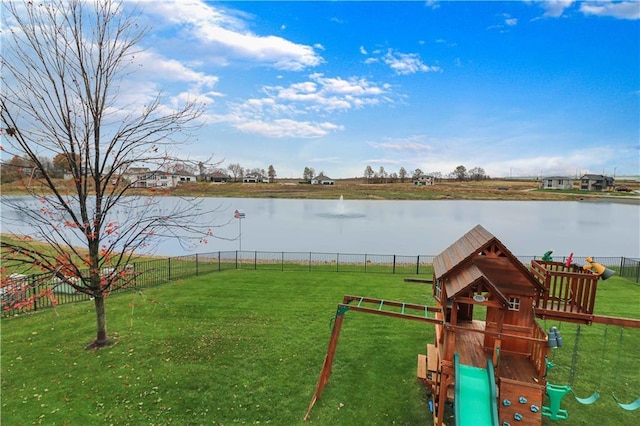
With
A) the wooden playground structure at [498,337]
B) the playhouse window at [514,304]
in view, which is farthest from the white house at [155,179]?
the playhouse window at [514,304]

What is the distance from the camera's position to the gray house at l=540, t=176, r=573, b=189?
114 metres

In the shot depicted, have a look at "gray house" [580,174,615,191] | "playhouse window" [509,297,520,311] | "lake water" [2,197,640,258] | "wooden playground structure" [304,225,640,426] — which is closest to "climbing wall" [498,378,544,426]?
"wooden playground structure" [304,225,640,426]

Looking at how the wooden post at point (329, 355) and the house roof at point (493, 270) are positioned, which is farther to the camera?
the wooden post at point (329, 355)

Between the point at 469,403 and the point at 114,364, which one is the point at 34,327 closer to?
the point at 114,364

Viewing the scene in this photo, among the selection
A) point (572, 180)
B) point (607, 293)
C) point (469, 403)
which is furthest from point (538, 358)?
point (572, 180)

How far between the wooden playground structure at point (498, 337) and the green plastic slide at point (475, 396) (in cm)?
2

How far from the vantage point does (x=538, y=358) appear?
21.1 ft

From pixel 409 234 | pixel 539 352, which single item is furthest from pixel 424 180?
pixel 539 352

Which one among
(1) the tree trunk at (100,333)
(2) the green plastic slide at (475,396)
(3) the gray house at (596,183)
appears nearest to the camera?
(2) the green plastic slide at (475,396)

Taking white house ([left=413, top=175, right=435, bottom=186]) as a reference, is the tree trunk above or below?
below

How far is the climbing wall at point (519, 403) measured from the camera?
594 cm

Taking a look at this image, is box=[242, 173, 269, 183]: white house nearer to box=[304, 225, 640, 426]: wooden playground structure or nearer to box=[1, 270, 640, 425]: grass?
box=[1, 270, 640, 425]: grass

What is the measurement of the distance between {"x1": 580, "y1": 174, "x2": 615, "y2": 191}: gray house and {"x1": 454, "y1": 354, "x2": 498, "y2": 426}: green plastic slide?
12701 cm

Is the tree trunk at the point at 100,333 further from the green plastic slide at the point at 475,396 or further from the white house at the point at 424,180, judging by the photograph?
the white house at the point at 424,180
